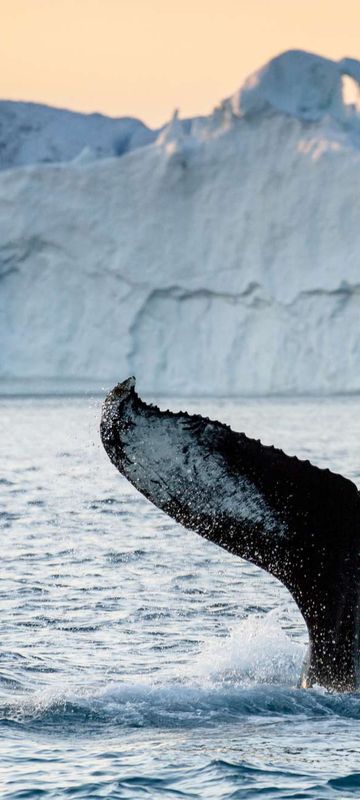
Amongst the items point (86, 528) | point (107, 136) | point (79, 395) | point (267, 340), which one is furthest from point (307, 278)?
point (86, 528)

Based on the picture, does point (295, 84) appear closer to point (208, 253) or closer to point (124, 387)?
point (208, 253)

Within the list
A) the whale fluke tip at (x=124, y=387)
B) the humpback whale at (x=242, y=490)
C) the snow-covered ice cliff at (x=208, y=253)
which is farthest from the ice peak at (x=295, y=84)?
the whale fluke tip at (x=124, y=387)

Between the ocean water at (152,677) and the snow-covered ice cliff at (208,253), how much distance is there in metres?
21.8

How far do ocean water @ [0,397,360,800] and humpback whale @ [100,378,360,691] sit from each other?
795mm

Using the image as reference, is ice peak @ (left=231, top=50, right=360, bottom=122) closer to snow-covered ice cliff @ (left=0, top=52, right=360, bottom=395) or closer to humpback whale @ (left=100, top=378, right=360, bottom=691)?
snow-covered ice cliff @ (left=0, top=52, right=360, bottom=395)

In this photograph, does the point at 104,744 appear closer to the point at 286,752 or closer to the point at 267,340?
the point at 286,752

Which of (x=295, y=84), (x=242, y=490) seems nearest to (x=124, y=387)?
(x=242, y=490)

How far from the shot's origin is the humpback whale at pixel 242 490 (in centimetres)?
451

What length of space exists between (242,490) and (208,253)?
105 feet

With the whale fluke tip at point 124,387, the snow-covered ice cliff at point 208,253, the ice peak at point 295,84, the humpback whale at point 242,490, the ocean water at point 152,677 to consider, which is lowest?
the ocean water at point 152,677

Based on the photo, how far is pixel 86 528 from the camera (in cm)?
1345

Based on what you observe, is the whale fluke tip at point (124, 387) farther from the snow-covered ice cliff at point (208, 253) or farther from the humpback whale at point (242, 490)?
the snow-covered ice cliff at point (208, 253)

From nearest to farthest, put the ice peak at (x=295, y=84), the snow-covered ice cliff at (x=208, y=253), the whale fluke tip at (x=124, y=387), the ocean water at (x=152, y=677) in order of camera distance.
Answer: the whale fluke tip at (x=124, y=387)
the ocean water at (x=152, y=677)
the ice peak at (x=295, y=84)
the snow-covered ice cliff at (x=208, y=253)

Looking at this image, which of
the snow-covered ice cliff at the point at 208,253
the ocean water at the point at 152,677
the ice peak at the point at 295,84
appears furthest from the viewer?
the snow-covered ice cliff at the point at 208,253
